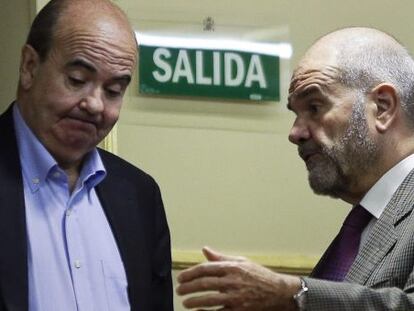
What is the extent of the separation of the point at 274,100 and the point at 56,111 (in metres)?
1.25

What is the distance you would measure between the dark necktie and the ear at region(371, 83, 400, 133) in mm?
190

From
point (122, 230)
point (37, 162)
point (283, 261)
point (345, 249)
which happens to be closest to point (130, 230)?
point (122, 230)

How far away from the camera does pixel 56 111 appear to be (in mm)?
2438

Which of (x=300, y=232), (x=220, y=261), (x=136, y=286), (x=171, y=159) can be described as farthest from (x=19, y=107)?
(x=300, y=232)

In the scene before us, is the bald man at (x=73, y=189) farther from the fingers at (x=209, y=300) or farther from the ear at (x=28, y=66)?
the fingers at (x=209, y=300)

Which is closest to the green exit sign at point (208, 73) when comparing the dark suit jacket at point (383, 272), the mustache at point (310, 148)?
the mustache at point (310, 148)

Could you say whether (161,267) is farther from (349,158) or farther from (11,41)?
(11,41)

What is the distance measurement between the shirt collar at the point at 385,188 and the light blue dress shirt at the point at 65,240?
1.77ft

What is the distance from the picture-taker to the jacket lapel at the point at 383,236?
2354 millimetres

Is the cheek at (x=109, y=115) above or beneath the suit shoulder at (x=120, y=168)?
above

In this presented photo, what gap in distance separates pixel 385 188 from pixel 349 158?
4.1 inches

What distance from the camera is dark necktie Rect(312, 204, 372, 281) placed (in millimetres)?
2531

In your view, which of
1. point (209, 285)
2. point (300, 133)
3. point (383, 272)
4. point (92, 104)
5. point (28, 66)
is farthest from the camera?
point (300, 133)

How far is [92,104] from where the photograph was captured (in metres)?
2.42
